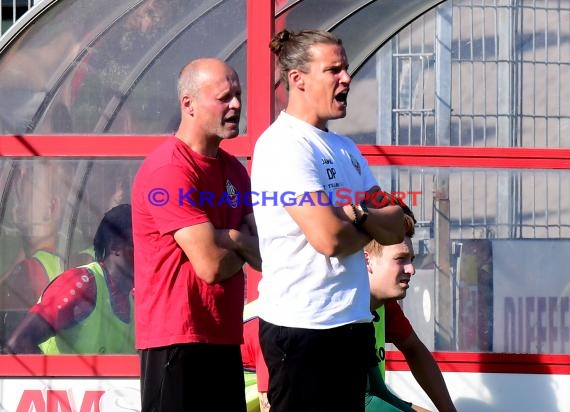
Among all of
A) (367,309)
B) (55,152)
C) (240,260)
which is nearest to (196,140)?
(240,260)

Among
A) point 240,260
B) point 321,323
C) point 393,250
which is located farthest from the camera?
point 393,250

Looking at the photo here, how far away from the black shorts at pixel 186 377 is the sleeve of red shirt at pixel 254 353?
2.76 feet

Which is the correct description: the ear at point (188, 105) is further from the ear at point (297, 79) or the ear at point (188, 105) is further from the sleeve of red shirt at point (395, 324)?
the sleeve of red shirt at point (395, 324)

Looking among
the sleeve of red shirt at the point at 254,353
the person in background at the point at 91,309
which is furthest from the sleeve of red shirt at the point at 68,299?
the sleeve of red shirt at the point at 254,353

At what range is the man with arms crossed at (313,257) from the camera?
9.71 feet

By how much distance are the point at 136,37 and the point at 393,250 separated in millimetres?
1434

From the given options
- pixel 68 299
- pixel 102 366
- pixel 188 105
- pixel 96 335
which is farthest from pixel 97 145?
pixel 188 105

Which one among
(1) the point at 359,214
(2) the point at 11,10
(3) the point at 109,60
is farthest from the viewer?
(2) the point at 11,10

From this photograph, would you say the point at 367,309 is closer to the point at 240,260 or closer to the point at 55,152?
the point at 240,260

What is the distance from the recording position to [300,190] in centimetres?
296

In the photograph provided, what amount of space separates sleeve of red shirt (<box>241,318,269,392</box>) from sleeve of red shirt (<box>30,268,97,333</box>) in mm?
733

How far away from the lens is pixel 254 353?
4.29 m

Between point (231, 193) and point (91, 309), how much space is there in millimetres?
1378

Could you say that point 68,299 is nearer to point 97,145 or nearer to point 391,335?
point 97,145
